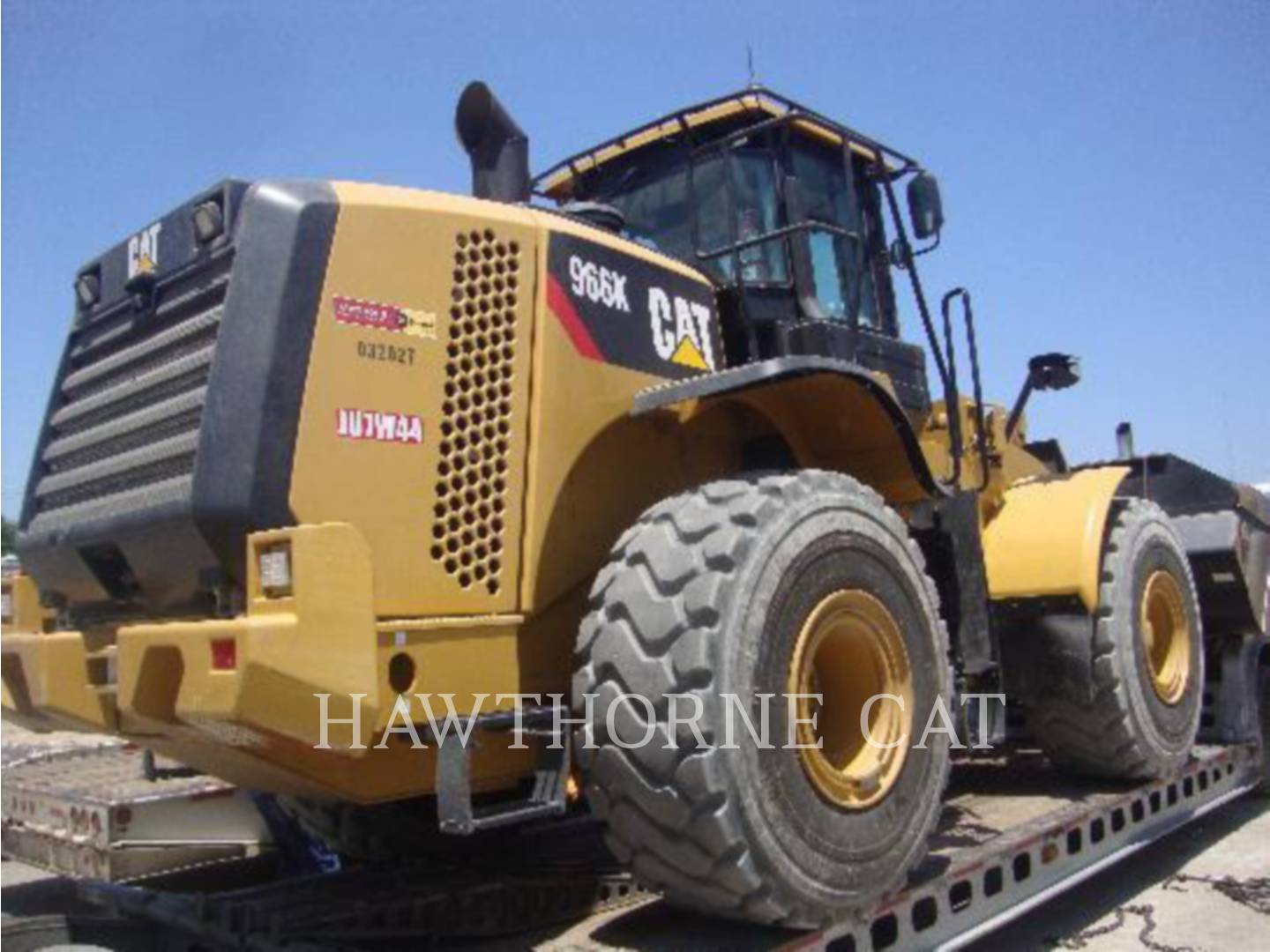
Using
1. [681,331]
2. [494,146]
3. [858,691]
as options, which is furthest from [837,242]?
[858,691]

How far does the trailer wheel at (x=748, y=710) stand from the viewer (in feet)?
10.1

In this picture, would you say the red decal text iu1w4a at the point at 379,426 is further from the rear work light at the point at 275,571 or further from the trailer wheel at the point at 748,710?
the trailer wheel at the point at 748,710

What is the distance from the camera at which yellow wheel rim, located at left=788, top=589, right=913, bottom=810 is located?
360 cm

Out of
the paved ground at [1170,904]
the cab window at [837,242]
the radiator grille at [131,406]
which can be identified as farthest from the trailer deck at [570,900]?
the cab window at [837,242]

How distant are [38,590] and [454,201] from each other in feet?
6.34

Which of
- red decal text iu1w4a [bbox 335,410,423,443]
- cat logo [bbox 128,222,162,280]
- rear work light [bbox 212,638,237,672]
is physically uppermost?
cat logo [bbox 128,222,162,280]

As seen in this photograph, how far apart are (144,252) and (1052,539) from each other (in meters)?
Result: 3.97

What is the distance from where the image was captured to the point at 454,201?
352 centimetres

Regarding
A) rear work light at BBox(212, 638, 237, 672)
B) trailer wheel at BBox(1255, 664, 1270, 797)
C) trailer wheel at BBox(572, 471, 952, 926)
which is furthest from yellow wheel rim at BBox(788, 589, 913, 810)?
trailer wheel at BBox(1255, 664, 1270, 797)

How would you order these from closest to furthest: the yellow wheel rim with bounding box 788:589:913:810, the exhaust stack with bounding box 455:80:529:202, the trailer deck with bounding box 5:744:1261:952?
the trailer deck with bounding box 5:744:1261:952, the yellow wheel rim with bounding box 788:589:913:810, the exhaust stack with bounding box 455:80:529:202

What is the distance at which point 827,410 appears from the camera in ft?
14.2

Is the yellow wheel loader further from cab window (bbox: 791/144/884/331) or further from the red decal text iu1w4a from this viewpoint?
cab window (bbox: 791/144/884/331)

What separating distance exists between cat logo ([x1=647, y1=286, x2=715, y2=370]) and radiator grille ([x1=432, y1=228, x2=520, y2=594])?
0.68 meters

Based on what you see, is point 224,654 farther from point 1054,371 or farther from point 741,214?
point 1054,371
